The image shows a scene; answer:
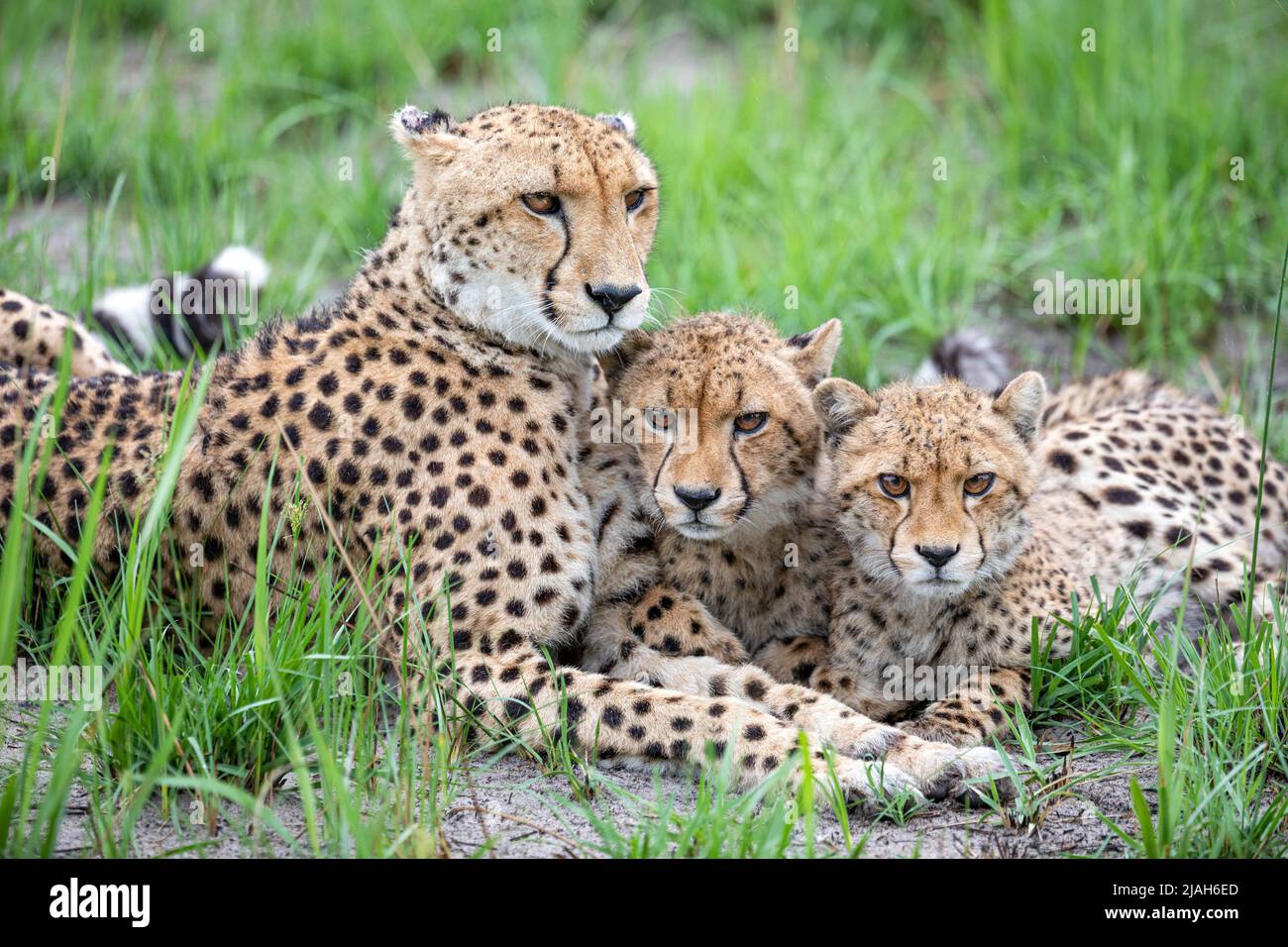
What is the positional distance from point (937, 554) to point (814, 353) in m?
0.75

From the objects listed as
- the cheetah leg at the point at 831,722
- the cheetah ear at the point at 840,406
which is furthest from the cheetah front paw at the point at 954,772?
the cheetah ear at the point at 840,406

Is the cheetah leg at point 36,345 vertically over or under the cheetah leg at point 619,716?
over

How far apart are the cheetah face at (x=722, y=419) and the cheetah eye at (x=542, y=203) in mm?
479

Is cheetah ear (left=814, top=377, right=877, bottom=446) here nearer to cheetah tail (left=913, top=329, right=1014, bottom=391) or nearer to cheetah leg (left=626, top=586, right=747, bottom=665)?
cheetah leg (left=626, top=586, right=747, bottom=665)

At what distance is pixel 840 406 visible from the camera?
3.86 meters

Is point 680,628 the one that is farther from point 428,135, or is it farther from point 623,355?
point 428,135

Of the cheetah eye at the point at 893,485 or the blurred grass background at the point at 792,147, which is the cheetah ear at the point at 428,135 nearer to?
the cheetah eye at the point at 893,485

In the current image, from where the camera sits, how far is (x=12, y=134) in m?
6.52

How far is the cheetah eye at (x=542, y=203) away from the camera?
370cm

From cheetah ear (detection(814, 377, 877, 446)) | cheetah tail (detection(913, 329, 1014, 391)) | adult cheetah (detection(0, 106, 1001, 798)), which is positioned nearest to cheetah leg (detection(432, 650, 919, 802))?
adult cheetah (detection(0, 106, 1001, 798))

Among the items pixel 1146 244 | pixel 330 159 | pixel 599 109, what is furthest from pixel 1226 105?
pixel 330 159

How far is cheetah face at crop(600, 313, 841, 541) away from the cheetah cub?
116 millimetres

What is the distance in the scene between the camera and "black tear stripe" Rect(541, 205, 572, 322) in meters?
3.68
